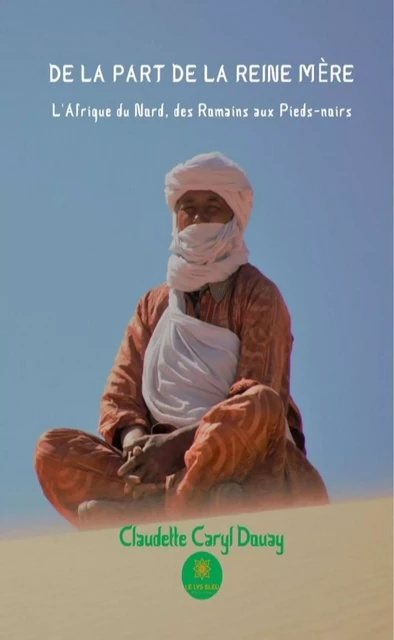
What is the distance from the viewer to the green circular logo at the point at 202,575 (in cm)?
754

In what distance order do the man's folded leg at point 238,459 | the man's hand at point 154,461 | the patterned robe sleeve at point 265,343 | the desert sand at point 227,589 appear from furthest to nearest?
1. the patterned robe sleeve at point 265,343
2. the man's hand at point 154,461
3. the man's folded leg at point 238,459
4. the desert sand at point 227,589

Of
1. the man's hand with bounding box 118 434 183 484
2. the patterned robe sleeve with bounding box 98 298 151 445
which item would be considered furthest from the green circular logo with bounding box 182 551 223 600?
the patterned robe sleeve with bounding box 98 298 151 445

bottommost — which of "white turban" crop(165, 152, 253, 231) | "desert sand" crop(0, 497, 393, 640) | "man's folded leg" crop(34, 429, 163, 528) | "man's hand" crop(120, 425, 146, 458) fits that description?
"desert sand" crop(0, 497, 393, 640)

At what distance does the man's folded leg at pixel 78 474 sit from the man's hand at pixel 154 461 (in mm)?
114

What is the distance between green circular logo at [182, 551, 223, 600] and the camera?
754cm

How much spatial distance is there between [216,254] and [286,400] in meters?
0.90

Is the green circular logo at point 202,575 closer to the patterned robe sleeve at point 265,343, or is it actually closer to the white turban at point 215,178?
the patterned robe sleeve at point 265,343

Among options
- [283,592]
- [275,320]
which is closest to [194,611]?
[283,592]

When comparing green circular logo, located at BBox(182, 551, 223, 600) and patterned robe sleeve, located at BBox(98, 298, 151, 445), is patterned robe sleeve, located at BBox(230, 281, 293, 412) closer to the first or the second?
patterned robe sleeve, located at BBox(98, 298, 151, 445)

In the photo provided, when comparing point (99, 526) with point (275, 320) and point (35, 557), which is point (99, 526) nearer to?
point (35, 557)

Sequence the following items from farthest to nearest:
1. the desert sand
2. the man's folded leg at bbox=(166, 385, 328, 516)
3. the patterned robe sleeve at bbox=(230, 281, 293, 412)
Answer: the patterned robe sleeve at bbox=(230, 281, 293, 412), the man's folded leg at bbox=(166, 385, 328, 516), the desert sand

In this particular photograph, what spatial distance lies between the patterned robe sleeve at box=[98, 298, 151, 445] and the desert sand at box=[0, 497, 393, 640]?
600 millimetres

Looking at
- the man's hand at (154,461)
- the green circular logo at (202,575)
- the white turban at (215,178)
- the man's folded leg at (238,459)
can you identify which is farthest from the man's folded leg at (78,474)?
the white turban at (215,178)

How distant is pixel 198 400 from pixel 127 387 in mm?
462
